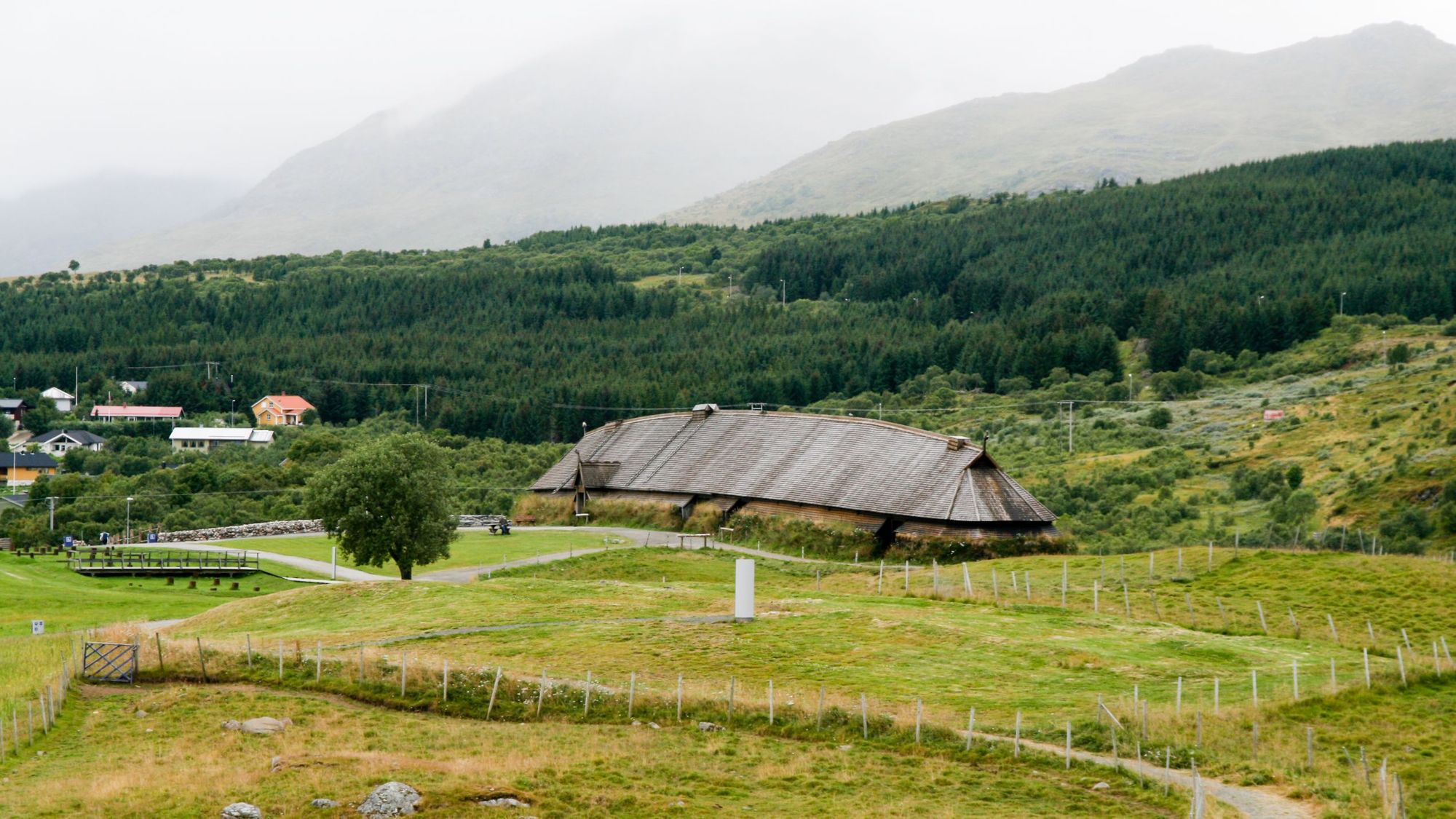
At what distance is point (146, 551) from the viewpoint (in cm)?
8169

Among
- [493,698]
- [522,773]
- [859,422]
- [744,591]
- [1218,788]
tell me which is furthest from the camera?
[859,422]

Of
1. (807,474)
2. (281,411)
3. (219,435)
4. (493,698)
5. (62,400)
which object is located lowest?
(493,698)

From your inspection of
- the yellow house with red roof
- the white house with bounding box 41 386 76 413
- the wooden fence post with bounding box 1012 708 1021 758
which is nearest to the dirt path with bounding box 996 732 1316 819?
the wooden fence post with bounding box 1012 708 1021 758

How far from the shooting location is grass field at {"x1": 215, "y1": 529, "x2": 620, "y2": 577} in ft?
257

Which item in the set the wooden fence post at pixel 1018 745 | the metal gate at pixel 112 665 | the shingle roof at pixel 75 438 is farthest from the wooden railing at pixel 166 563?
the shingle roof at pixel 75 438

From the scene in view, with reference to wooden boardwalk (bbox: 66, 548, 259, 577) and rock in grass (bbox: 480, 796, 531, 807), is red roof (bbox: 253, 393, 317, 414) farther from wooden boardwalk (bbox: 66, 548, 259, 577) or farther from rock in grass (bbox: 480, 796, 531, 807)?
rock in grass (bbox: 480, 796, 531, 807)

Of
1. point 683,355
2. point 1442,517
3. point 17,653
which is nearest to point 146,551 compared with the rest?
point 17,653

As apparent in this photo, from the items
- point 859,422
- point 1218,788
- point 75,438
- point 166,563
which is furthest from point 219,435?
point 1218,788

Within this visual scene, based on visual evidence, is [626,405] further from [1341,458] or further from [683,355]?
[1341,458]

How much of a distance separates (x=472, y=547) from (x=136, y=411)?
11986 cm

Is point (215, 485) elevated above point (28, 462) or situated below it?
below

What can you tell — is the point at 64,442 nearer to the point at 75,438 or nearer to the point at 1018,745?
the point at 75,438

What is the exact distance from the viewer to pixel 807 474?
84.4 metres

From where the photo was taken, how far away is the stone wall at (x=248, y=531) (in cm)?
9644
